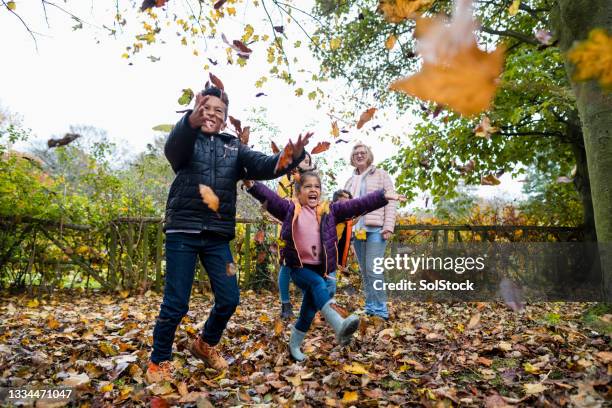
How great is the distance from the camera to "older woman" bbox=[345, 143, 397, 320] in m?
4.23

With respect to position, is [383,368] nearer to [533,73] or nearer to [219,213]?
[219,213]

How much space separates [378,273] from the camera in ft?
13.9

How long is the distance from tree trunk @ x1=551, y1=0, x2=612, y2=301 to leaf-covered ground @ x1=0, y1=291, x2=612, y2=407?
2.54ft

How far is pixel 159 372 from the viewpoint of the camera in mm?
2443

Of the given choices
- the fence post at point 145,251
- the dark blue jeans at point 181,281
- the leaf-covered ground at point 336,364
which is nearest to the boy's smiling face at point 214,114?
the dark blue jeans at point 181,281

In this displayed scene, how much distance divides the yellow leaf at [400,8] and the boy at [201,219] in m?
0.97

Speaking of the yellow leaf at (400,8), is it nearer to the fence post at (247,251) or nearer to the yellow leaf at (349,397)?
the yellow leaf at (349,397)

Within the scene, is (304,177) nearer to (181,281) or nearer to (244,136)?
(244,136)

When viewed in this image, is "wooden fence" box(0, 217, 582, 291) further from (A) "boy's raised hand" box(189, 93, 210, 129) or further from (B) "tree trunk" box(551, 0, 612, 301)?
(A) "boy's raised hand" box(189, 93, 210, 129)

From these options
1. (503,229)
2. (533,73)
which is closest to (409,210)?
(503,229)

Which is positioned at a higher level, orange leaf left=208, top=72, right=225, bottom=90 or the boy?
orange leaf left=208, top=72, right=225, bottom=90

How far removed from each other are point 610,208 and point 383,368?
240 cm

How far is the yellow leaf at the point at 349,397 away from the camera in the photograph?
2.09 meters

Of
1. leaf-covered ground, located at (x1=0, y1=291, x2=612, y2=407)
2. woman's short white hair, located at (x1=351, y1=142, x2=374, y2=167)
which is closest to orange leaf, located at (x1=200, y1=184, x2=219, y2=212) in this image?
leaf-covered ground, located at (x1=0, y1=291, x2=612, y2=407)
